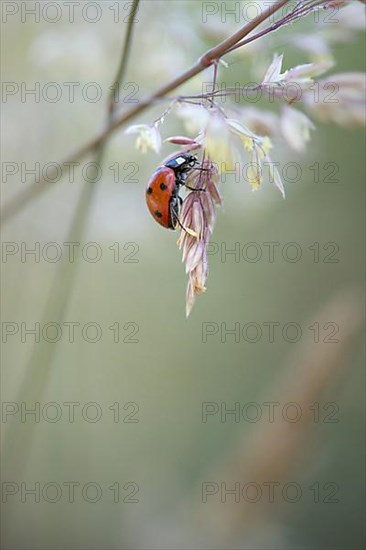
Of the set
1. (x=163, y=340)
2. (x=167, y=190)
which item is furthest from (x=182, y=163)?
(x=163, y=340)

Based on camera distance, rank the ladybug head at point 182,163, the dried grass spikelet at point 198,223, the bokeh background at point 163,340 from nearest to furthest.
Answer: the dried grass spikelet at point 198,223 → the ladybug head at point 182,163 → the bokeh background at point 163,340

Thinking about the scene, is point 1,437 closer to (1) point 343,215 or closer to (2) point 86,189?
(2) point 86,189

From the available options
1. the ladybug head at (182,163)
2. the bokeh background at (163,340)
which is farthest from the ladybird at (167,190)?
the bokeh background at (163,340)

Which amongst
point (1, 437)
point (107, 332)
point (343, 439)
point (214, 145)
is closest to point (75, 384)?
point (107, 332)

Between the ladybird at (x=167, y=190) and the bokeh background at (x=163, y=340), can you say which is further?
the bokeh background at (x=163, y=340)

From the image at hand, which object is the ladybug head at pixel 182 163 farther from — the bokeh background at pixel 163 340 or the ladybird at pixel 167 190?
the bokeh background at pixel 163 340

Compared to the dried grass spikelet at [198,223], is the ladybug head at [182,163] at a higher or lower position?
higher

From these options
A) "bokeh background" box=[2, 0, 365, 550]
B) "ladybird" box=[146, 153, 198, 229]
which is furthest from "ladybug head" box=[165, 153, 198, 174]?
"bokeh background" box=[2, 0, 365, 550]

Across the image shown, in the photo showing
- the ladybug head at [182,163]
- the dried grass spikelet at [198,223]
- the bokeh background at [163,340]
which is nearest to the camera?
the dried grass spikelet at [198,223]
